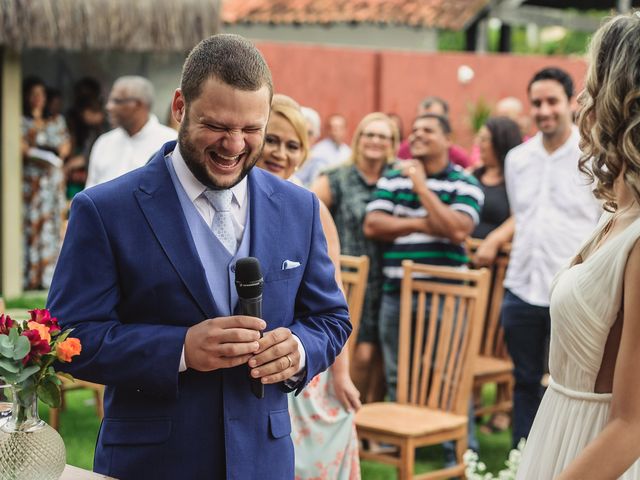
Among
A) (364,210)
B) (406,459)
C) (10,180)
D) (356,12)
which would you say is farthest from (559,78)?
(356,12)

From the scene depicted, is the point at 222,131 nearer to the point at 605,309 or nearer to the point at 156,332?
the point at 156,332

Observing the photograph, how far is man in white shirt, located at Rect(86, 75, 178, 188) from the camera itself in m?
7.07

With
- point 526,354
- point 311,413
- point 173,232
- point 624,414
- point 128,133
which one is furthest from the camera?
point 128,133

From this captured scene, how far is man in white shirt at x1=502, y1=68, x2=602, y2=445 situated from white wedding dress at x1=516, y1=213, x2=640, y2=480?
337cm

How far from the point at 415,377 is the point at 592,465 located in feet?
10.9

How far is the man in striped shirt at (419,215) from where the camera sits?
6047mm

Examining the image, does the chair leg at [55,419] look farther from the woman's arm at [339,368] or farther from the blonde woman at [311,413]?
the woman's arm at [339,368]

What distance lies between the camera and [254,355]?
238 centimetres

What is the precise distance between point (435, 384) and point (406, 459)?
1.61 ft

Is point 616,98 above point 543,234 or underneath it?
above

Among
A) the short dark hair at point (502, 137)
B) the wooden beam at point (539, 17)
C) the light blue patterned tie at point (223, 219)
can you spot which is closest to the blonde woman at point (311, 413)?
the light blue patterned tie at point (223, 219)

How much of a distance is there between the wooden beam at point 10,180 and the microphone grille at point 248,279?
842 cm

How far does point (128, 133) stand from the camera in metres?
7.23

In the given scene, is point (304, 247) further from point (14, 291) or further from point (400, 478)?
point (14, 291)
